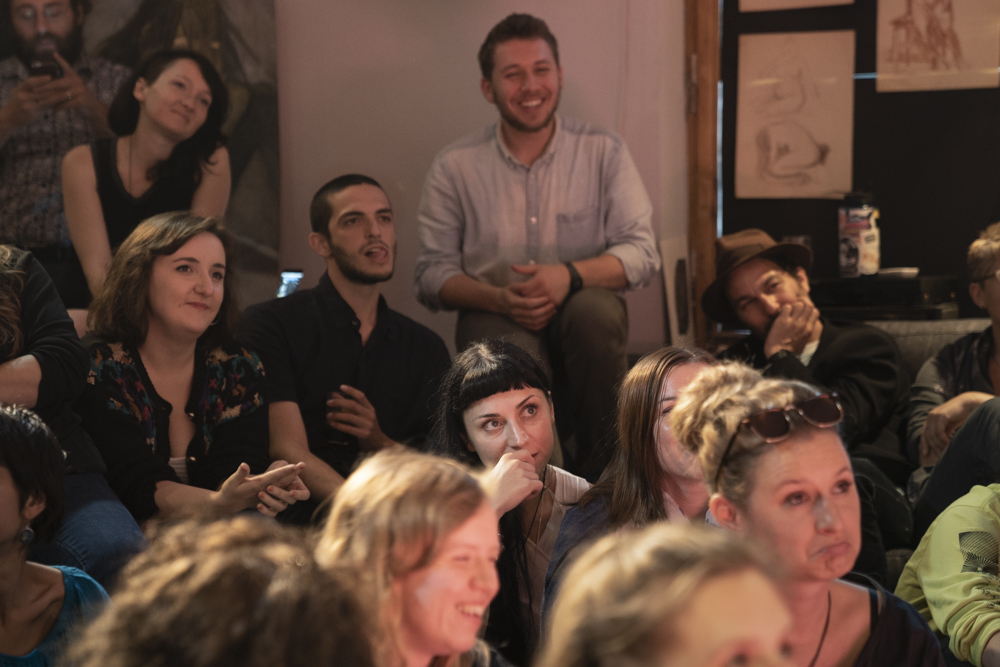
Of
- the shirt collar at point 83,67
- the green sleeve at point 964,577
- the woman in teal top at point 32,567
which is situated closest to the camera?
the woman in teal top at point 32,567

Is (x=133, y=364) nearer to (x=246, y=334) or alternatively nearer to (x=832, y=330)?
(x=246, y=334)

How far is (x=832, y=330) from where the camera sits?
2930 millimetres

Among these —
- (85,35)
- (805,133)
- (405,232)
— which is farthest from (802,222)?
(85,35)

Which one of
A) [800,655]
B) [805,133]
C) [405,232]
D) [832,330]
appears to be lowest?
[800,655]

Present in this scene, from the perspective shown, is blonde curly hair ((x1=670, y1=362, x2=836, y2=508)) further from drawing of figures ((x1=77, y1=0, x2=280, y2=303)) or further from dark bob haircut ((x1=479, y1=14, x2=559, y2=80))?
drawing of figures ((x1=77, y1=0, x2=280, y2=303))

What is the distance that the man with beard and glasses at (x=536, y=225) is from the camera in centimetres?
284

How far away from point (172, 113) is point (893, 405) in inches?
97.5

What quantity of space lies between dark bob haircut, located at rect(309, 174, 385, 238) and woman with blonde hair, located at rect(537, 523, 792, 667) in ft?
7.57

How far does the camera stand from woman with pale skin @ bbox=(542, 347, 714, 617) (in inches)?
63.6

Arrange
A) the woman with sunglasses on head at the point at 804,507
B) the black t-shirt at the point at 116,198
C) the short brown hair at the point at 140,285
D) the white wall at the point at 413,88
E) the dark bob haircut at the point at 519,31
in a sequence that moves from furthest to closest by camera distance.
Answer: the white wall at the point at 413,88
the dark bob haircut at the point at 519,31
the black t-shirt at the point at 116,198
the short brown hair at the point at 140,285
the woman with sunglasses on head at the point at 804,507

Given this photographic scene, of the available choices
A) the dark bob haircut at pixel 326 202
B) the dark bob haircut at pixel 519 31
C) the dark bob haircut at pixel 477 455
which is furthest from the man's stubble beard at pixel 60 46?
the dark bob haircut at pixel 477 455

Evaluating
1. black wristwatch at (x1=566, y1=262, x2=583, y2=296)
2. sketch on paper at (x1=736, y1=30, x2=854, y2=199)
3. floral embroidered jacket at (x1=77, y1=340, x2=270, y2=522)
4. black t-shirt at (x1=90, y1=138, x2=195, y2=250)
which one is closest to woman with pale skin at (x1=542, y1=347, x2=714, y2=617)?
floral embroidered jacket at (x1=77, y1=340, x2=270, y2=522)

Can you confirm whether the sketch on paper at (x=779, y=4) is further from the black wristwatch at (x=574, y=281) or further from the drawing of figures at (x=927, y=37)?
the black wristwatch at (x=574, y=281)

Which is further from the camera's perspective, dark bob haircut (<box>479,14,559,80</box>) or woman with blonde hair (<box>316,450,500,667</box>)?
dark bob haircut (<box>479,14,559,80</box>)
